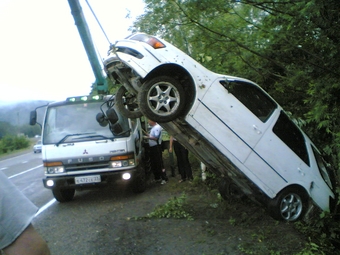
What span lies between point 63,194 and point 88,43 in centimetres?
364

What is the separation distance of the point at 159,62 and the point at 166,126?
1.17 metres

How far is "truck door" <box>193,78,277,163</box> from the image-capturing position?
5.94m

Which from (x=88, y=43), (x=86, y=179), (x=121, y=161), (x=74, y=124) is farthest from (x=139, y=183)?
(x=88, y=43)

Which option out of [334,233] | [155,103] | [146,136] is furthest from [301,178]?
[146,136]

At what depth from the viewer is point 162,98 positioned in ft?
19.2

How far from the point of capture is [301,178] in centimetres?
664

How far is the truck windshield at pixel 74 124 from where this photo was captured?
8609 mm

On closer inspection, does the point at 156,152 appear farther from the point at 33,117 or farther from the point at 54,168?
the point at 33,117

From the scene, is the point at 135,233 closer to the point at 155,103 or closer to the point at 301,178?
the point at 155,103

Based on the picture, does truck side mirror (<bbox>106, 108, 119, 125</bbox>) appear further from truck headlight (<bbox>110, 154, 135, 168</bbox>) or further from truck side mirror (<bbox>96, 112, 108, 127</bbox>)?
truck headlight (<bbox>110, 154, 135, 168</bbox>)

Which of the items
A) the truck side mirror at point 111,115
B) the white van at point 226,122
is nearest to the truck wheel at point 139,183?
the truck side mirror at point 111,115

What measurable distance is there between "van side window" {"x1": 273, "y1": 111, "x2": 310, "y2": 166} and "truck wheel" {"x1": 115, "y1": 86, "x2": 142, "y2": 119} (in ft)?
7.87

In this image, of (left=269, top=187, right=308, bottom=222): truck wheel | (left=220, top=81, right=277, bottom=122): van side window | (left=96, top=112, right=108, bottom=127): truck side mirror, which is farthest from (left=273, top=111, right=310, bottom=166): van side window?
(left=96, top=112, right=108, bottom=127): truck side mirror

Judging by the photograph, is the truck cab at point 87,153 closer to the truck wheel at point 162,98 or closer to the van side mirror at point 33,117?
the van side mirror at point 33,117
